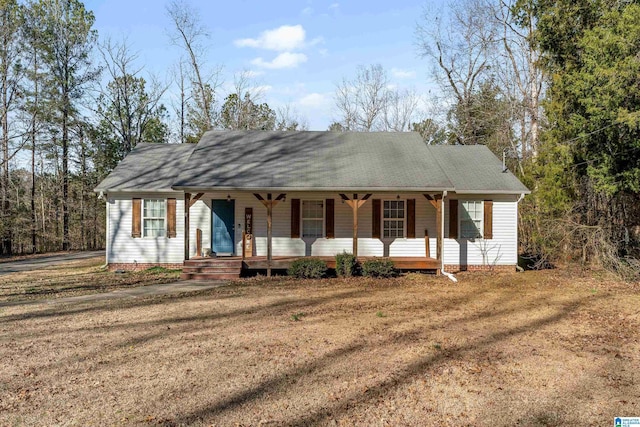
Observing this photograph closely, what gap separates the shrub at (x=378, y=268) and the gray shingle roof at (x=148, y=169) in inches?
273

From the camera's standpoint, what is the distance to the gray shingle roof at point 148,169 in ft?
44.7

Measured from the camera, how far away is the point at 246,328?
694cm

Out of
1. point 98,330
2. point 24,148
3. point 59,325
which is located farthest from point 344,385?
point 24,148

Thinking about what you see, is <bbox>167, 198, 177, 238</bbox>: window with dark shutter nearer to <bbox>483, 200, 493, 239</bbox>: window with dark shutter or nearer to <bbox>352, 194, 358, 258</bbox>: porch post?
<bbox>352, 194, 358, 258</bbox>: porch post

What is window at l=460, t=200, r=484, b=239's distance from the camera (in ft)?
44.5

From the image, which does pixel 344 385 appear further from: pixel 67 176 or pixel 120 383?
pixel 67 176

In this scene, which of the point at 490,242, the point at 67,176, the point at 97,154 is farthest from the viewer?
the point at 97,154

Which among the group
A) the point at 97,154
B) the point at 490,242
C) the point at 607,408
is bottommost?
the point at 607,408

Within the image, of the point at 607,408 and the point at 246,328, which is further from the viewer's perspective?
the point at 246,328

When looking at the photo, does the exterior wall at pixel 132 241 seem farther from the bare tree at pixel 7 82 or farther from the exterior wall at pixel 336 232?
the bare tree at pixel 7 82

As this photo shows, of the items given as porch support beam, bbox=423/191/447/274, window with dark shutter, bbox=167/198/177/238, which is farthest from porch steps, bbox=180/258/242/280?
porch support beam, bbox=423/191/447/274

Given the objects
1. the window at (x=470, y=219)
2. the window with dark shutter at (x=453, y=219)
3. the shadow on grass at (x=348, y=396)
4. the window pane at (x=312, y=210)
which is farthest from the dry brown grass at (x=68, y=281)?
the window at (x=470, y=219)

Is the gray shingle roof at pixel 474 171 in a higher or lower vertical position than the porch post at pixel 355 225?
higher

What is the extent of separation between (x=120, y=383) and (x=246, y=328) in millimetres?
2518
